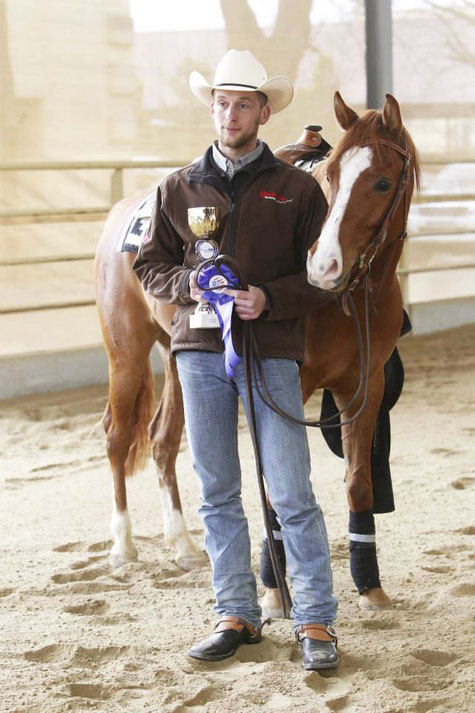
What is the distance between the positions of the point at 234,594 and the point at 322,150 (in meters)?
1.79

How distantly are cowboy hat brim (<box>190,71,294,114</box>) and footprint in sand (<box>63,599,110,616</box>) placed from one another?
5.71 ft

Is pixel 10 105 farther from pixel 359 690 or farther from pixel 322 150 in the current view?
pixel 359 690

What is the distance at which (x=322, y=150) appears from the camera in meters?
3.70

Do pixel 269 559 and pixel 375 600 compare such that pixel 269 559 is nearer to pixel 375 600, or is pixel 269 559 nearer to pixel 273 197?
pixel 375 600

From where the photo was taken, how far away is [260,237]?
8.61ft

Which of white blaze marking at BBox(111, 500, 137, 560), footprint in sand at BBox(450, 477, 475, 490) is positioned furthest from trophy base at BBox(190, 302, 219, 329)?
footprint in sand at BBox(450, 477, 475, 490)

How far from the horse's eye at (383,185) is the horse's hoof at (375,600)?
134 centimetres

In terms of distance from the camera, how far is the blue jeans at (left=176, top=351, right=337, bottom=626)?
8.74 ft

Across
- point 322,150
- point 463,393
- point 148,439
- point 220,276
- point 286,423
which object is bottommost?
point 463,393

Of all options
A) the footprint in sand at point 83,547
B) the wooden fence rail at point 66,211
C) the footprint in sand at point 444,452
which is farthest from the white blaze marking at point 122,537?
the wooden fence rail at point 66,211

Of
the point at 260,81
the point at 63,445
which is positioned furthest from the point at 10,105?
the point at 260,81

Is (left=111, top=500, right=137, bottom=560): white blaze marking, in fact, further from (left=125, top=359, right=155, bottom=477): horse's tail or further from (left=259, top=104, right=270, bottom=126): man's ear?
(left=259, top=104, right=270, bottom=126): man's ear

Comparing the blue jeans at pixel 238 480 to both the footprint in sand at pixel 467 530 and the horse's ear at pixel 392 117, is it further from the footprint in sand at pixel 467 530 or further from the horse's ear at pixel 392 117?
the footprint in sand at pixel 467 530

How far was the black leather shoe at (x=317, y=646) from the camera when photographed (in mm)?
2666
